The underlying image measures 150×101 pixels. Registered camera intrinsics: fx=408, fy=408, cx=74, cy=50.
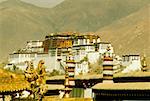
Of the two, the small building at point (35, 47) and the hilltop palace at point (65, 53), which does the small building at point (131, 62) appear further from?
the small building at point (35, 47)

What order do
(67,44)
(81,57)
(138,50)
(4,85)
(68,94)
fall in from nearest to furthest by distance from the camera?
1. (4,85)
2. (68,94)
3. (81,57)
4. (67,44)
5. (138,50)

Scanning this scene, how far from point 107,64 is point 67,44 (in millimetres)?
103000

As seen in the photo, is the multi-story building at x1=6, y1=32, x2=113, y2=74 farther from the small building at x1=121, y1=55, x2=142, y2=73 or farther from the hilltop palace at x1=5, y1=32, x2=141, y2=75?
the small building at x1=121, y1=55, x2=142, y2=73

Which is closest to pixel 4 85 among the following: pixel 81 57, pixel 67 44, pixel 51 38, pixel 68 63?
pixel 68 63

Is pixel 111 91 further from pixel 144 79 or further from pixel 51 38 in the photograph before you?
pixel 51 38

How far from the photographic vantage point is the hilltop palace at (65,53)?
10775 centimetres

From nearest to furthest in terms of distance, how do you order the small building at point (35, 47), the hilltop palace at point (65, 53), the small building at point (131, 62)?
the small building at point (131, 62) < the hilltop palace at point (65, 53) < the small building at point (35, 47)

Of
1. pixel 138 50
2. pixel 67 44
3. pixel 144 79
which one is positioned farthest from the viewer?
pixel 138 50

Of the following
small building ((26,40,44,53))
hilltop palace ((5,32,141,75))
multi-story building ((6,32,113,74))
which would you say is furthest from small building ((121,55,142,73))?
small building ((26,40,44,53))

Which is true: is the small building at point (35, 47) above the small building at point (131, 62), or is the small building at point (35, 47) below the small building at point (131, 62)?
above

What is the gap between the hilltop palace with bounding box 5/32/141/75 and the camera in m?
108

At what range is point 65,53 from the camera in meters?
113

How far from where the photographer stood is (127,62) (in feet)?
359

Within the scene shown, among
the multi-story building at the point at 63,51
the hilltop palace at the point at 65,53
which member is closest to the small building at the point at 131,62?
the hilltop palace at the point at 65,53
